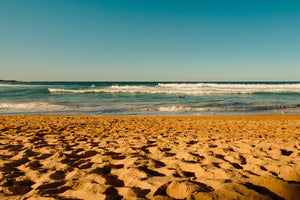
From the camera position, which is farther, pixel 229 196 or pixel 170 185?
pixel 170 185

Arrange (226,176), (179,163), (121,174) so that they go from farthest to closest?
(179,163), (121,174), (226,176)

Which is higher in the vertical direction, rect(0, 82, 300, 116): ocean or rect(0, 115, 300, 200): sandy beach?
rect(0, 115, 300, 200): sandy beach

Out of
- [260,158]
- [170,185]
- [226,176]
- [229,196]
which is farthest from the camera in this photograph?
[260,158]

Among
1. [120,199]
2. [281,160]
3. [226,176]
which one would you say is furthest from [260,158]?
[120,199]

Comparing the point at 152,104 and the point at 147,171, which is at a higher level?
the point at 147,171

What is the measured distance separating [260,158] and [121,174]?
8.55 feet

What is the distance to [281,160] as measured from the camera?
3.60 meters

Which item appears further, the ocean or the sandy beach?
the ocean

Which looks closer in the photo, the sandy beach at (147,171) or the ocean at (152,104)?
the sandy beach at (147,171)

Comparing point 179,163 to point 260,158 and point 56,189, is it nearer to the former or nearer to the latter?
point 260,158

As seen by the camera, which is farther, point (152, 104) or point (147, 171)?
point (152, 104)

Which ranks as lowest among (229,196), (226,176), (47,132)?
(47,132)

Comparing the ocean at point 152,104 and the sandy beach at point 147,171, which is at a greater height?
the sandy beach at point 147,171

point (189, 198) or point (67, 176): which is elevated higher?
point (189, 198)
